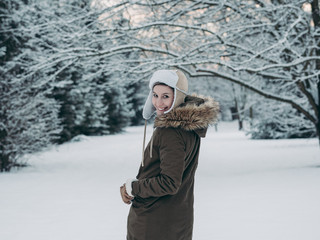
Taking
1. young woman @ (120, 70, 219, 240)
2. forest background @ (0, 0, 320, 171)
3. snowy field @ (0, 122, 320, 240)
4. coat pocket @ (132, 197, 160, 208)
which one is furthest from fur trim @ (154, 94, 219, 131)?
forest background @ (0, 0, 320, 171)

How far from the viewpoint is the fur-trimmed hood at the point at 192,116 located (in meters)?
1.72

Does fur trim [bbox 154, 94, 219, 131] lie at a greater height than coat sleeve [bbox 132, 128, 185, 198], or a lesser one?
greater

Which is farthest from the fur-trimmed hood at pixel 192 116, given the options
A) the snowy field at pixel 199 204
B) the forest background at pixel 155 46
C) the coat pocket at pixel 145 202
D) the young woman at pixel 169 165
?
the forest background at pixel 155 46

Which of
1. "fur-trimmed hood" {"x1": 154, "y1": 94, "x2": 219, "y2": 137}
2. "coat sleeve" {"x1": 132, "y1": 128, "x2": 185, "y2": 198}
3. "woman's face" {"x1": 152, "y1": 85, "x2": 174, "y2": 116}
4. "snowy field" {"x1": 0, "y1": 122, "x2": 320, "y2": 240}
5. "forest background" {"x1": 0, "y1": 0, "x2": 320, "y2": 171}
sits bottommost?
"snowy field" {"x1": 0, "y1": 122, "x2": 320, "y2": 240}

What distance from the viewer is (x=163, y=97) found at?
1843 millimetres

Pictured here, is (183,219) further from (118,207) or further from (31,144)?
(31,144)

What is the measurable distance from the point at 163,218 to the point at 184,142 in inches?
15.4

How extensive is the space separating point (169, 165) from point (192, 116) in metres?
0.27

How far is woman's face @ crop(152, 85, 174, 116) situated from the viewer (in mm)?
1828

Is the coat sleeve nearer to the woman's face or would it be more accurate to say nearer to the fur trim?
the fur trim

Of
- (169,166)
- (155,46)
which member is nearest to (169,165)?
(169,166)

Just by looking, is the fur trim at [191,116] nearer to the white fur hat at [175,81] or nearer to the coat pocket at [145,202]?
the white fur hat at [175,81]

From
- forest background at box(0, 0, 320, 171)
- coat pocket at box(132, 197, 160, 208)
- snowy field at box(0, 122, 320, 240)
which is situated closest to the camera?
coat pocket at box(132, 197, 160, 208)

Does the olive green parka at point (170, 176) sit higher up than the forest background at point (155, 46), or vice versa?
the forest background at point (155, 46)
